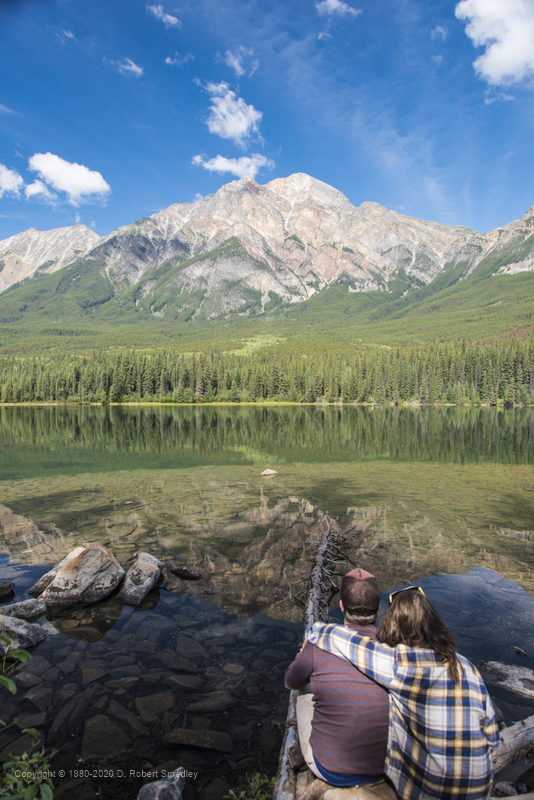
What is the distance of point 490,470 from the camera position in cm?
2953

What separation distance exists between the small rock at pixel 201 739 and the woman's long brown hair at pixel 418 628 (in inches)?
166

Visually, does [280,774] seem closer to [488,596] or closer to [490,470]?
[488,596]

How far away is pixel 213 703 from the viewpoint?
7512 millimetres

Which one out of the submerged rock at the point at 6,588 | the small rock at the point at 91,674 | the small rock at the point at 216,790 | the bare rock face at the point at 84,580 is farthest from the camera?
the submerged rock at the point at 6,588

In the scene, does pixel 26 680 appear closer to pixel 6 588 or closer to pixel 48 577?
pixel 48 577

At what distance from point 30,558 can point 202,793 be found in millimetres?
10921

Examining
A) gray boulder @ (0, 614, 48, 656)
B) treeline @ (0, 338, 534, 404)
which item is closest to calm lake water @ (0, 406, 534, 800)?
gray boulder @ (0, 614, 48, 656)

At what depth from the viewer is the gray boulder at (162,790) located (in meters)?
5.39

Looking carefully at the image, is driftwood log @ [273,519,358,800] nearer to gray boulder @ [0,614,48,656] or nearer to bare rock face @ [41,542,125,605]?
bare rock face @ [41,542,125,605]

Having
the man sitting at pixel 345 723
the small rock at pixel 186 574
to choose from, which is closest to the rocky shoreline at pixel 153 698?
the small rock at pixel 186 574

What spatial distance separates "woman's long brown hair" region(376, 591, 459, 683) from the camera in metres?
3.90

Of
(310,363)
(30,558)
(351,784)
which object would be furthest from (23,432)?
(310,363)

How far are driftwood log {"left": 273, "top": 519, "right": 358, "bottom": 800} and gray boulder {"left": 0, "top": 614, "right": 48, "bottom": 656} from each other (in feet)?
19.8

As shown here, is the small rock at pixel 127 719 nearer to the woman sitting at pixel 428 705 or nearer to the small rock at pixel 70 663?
the small rock at pixel 70 663
